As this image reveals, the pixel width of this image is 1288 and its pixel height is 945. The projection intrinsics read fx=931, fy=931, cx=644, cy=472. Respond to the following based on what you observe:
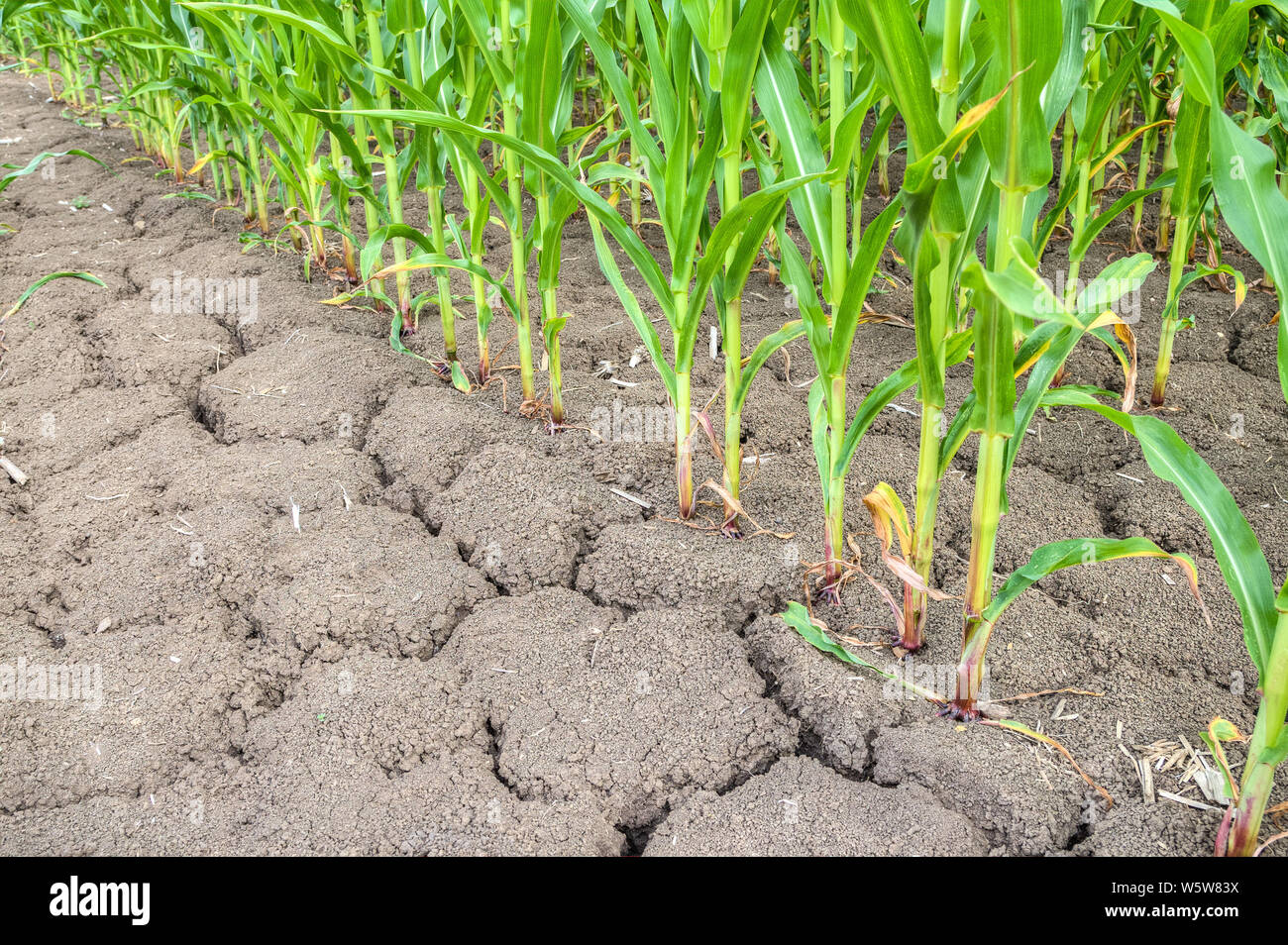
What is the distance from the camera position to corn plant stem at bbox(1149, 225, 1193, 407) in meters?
2.05

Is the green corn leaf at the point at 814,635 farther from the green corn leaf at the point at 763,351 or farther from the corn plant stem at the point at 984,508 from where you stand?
the green corn leaf at the point at 763,351

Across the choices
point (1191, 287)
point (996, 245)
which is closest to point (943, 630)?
point (996, 245)

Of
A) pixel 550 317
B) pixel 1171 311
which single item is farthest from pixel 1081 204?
pixel 550 317

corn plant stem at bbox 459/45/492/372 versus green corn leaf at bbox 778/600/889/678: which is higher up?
corn plant stem at bbox 459/45/492/372

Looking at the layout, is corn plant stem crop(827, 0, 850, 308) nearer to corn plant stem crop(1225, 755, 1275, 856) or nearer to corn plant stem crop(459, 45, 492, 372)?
corn plant stem crop(1225, 755, 1275, 856)

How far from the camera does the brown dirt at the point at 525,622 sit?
1.30 m

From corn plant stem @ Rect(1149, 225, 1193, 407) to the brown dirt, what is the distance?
67 mm


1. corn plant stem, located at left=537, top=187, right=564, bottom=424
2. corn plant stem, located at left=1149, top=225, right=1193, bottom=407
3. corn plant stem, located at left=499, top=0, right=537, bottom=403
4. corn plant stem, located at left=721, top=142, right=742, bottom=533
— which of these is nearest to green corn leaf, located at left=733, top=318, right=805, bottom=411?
corn plant stem, located at left=721, top=142, right=742, bottom=533

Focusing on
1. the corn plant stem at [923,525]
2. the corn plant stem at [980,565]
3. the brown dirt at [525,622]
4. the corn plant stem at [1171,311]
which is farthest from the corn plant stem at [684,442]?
the corn plant stem at [1171,311]

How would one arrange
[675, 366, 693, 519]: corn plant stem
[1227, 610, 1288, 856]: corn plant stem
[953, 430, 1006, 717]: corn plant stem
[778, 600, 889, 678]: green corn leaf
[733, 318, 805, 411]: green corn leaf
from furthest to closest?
[675, 366, 693, 519]: corn plant stem < [733, 318, 805, 411]: green corn leaf < [778, 600, 889, 678]: green corn leaf < [953, 430, 1006, 717]: corn plant stem < [1227, 610, 1288, 856]: corn plant stem

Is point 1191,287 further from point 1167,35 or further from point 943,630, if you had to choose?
point 943,630

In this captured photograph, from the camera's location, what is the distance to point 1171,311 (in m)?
2.12

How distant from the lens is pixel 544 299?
209 cm

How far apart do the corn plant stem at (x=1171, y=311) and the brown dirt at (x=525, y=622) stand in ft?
0.22
